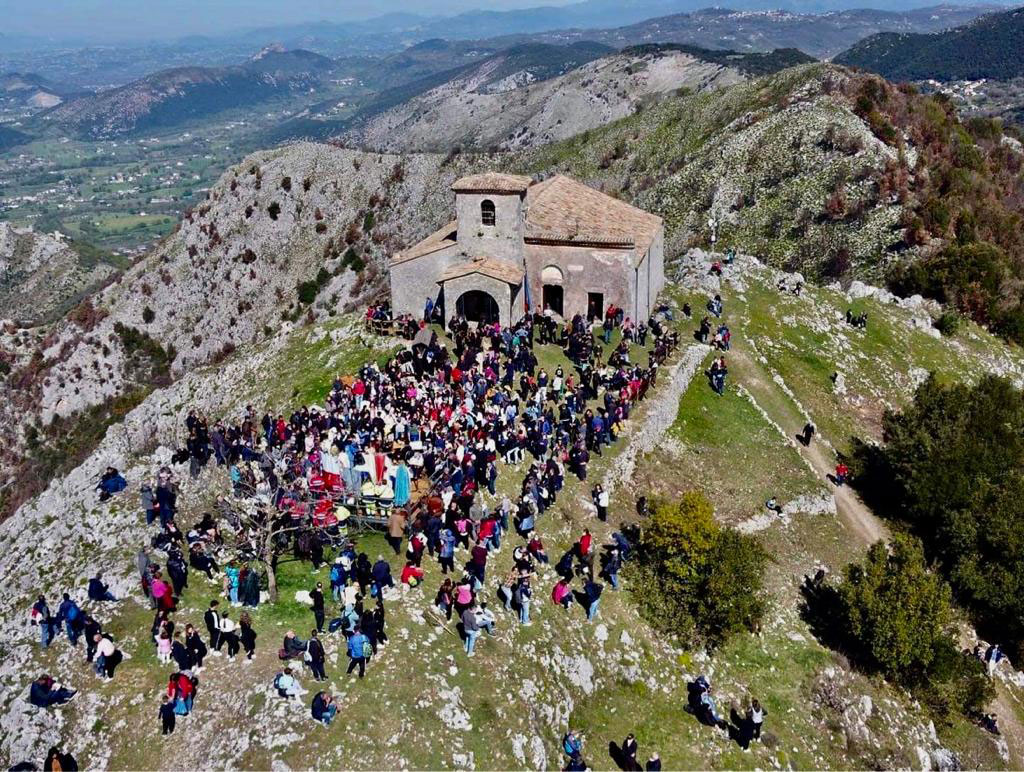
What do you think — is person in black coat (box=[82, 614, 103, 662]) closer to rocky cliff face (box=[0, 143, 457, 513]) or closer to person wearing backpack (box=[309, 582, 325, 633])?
person wearing backpack (box=[309, 582, 325, 633])

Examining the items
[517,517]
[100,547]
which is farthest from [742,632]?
[100,547]

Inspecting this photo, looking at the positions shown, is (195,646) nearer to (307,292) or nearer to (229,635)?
(229,635)

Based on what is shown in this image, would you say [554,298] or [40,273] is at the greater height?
[554,298]

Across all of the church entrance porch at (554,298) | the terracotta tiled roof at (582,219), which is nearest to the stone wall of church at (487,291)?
the church entrance porch at (554,298)

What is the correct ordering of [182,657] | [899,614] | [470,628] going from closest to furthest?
[182,657] < [470,628] < [899,614]

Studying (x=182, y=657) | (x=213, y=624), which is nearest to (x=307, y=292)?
(x=213, y=624)

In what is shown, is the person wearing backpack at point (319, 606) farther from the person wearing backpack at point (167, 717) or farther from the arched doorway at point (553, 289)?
the arched doorway at point (553, 289)
